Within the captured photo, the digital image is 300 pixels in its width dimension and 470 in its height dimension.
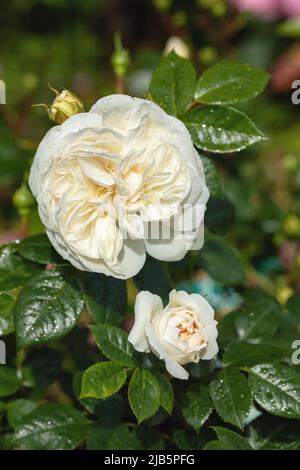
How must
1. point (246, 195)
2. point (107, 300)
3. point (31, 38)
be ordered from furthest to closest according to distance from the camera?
point (31, 38) → point (246, 195) → point (107, 300)

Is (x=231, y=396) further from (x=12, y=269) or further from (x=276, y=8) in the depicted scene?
(x=276, y=8)

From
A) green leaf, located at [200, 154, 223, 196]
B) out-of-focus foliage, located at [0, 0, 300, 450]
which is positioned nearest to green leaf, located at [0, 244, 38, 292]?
out-of-focus foliage, located at [0, 0, 300, 450]

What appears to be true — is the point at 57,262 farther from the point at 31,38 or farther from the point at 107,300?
the point at 31,38

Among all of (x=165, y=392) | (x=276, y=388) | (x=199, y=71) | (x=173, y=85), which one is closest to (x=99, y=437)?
(x=165, y=392)

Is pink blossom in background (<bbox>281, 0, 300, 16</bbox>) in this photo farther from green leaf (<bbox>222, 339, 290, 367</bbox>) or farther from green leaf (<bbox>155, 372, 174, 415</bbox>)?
green leaf (<bbox>155, 372, 174, 415</bbox>)

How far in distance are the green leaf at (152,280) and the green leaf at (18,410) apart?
0.25 metres

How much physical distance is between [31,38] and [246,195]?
5.06ft

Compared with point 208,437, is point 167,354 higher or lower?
higher

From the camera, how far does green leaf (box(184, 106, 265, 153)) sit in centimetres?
90

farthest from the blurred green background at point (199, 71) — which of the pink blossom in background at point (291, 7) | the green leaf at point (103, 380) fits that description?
the green leaf at point (103, 380)

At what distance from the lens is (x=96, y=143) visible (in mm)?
764

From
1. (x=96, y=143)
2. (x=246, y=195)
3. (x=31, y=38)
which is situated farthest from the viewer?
(x=31, y=38)

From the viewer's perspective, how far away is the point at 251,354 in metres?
0.91
